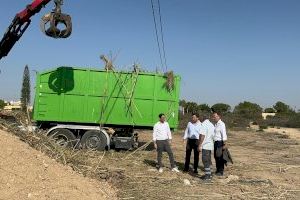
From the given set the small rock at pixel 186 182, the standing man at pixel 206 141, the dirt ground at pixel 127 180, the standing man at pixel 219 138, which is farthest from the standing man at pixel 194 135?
the small rock at pixel 186 182

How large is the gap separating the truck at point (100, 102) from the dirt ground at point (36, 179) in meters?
8.16

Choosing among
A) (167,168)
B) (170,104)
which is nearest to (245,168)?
(167,168)

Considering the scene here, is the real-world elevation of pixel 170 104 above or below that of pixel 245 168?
above

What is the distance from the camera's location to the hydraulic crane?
51.7ft

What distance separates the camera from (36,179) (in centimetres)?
884

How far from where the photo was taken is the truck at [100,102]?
733 inches

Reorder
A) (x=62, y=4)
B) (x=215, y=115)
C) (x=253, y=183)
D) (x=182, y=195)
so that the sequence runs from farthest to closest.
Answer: (x=62, y=4)
(x=215, y=115)
(x=253, y=183)
(x=182, y=195)

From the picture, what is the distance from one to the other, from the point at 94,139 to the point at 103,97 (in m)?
1.60

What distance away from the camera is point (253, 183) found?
12.8 meters

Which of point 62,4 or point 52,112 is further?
point 52,112

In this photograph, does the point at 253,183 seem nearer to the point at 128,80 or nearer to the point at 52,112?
the point at 128,80

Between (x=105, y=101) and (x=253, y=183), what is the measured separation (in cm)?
762

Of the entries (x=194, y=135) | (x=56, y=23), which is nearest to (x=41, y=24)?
(x=56, y=23)

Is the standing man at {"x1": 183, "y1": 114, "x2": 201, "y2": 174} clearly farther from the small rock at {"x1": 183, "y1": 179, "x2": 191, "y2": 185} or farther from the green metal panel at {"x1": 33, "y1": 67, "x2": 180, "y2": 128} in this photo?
the green metal panel at {"x1": 33, "y1": 67, "x2": 180, "y2": 128}
